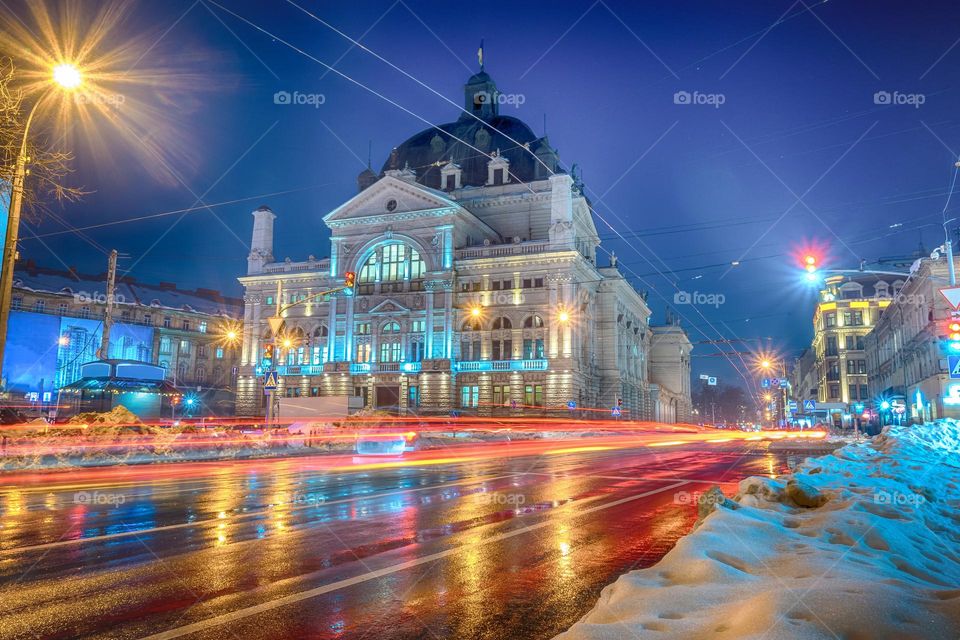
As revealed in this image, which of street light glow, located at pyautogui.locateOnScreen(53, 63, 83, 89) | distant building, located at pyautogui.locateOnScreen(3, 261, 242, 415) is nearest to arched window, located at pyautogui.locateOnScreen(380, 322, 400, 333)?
distant building, located at pyautogui.locateOnScreen(3, 261, 242, 415)

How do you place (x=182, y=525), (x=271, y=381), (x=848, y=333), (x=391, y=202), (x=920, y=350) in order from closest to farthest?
(x=182, y=525) → (x=271, y=381) → (x=920, y=350) → (x=391, y=202) → (x=848, y=333)

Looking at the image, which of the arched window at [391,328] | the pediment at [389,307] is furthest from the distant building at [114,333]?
the arched window at [391,328]

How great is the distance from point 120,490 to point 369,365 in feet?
146

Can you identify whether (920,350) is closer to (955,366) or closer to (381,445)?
(955,366)

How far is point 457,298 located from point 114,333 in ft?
147

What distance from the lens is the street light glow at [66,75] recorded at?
43.3ft

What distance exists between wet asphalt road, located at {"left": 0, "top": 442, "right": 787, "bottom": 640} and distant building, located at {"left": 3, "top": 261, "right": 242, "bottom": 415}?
59950 millimetres

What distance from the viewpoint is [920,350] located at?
51.1m

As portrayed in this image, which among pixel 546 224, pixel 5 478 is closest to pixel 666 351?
pixel 546 224

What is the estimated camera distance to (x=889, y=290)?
8906 centimetres

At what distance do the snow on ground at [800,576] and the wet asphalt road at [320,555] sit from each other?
34.3 inches

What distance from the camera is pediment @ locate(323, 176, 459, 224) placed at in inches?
2249

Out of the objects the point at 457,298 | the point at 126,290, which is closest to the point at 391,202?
the point at 457,298

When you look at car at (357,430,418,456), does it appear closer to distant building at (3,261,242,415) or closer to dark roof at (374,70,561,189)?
dark roof at (374,70,561,189)
